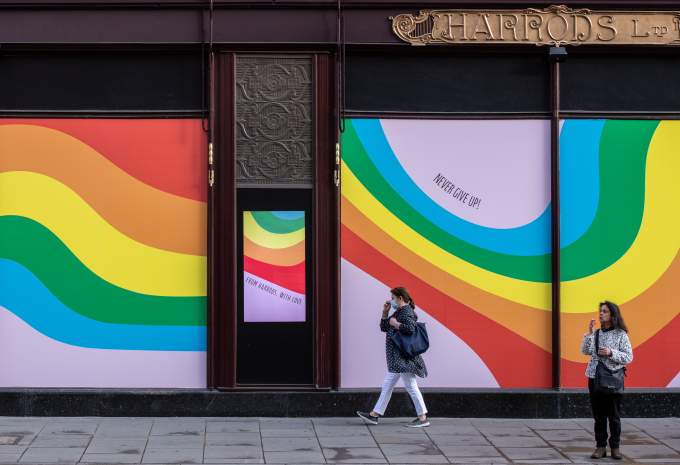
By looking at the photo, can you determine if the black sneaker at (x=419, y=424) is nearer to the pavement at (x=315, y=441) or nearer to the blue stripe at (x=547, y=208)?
the pavement at (x=315, y=441)

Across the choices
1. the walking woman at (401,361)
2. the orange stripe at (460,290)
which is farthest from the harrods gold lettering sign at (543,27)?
the walking woman at (401,361)

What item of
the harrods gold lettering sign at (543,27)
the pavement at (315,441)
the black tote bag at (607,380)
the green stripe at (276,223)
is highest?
the harrods gold lettering sign at (543,27)

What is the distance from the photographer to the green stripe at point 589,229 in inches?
569

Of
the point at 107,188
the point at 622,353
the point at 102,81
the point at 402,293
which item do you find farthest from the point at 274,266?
the point at 622,353

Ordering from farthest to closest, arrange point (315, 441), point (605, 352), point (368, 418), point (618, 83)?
point (618, 83) → point (368, 418) → point (315, 441) → point (605, 352)

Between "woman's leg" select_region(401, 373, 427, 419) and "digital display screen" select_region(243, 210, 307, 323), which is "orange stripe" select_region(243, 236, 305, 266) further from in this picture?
"woman's leg" select_region(401, 373, 427, 419)

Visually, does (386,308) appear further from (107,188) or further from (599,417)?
(107,188)

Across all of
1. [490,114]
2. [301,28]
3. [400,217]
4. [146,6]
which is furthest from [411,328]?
[146,6]

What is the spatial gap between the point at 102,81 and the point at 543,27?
17.7ft

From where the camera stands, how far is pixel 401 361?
536 inches

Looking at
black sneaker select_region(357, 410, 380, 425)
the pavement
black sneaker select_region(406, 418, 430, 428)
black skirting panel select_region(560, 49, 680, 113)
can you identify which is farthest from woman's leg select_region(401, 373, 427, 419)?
black skirting panel select_region(560, 49, 680, 113)

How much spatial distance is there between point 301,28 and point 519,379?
5.03 metres

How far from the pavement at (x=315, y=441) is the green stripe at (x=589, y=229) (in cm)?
187

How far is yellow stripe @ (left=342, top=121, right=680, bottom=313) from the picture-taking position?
14523 mm
